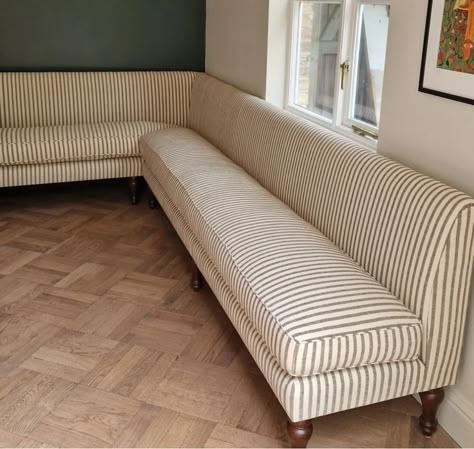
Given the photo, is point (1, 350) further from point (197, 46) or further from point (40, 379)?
point (197, 46)

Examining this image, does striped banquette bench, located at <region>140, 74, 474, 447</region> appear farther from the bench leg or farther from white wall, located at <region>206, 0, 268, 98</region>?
the bench leg

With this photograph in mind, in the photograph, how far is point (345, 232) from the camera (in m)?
1.97

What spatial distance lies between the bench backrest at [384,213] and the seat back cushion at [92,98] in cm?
130

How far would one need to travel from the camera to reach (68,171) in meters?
3.36

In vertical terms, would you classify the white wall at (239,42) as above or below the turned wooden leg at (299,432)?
above

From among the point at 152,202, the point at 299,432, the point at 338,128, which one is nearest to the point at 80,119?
the point at 152,202

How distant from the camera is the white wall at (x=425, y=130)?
5.54ft

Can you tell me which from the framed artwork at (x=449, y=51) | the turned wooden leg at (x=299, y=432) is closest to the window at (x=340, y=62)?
the framed artwork at (x=449, y=51)

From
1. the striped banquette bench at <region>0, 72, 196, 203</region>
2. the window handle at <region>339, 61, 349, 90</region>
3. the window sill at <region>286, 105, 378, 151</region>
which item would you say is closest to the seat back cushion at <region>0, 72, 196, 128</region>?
the striped banquette bench at <region>0, 72, 196, 203</region>

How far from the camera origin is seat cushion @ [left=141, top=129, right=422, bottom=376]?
1.50 metres

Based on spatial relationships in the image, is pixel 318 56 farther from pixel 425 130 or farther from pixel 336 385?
pixel 336 385

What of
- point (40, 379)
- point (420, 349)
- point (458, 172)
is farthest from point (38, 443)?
point (458, 172)

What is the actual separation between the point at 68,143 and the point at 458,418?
243cm

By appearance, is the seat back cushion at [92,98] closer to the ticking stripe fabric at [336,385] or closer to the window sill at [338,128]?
the window sill at [338,128]
